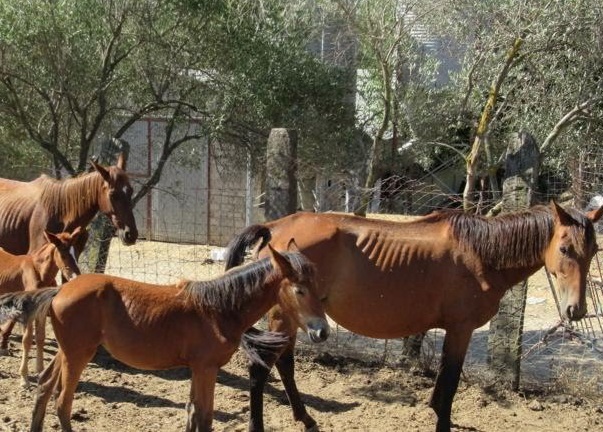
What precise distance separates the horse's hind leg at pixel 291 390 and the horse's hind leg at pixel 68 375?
1.54m

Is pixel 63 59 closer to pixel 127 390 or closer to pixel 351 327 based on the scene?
pixel 127 390

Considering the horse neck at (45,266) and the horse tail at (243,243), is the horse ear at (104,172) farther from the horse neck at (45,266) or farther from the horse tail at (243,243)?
the horse tail at (243,243)

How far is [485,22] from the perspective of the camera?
758cm

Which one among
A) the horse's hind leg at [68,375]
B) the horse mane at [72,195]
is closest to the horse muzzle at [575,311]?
the horse's hind leg at [68,375]

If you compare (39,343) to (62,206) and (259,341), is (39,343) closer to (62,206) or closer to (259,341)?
(62,206)

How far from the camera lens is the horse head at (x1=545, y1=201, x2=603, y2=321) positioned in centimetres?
477

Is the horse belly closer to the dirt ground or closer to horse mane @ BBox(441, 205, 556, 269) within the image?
horse mane @ BBox(441, 205, 556, 269)

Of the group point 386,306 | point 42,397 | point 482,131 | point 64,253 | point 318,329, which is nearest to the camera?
point 318,329

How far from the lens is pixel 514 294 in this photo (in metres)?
6.37

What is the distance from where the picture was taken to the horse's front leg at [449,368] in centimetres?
516

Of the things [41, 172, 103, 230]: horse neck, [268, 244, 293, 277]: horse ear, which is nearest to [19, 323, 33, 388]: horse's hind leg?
[41, 172, 103, 230]: horse neck

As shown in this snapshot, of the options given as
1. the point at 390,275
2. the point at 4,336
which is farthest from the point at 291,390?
the point at 4,336

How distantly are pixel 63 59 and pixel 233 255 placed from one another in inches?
139

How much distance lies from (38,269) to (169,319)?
2.01m
